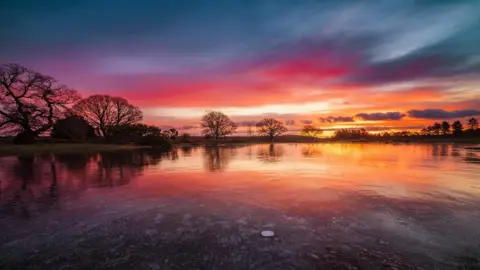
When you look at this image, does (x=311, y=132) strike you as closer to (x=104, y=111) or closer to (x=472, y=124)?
(x=472, y=124)

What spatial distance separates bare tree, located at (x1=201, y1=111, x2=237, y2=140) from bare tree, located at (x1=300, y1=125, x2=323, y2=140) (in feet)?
238

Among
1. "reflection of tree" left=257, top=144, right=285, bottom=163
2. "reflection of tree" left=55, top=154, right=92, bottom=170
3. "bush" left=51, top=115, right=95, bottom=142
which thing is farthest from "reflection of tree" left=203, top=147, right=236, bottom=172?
"bush" left=51, top=115, right=95, bottom=142

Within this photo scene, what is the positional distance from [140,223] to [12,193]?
8227 millimetres

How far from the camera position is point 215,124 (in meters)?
91.2

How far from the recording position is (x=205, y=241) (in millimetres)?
5457

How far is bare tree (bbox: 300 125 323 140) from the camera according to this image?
143500 millimetres

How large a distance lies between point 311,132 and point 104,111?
120 m

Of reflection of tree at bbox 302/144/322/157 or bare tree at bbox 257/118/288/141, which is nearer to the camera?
reflection of tree at bbox 302/144/322/157

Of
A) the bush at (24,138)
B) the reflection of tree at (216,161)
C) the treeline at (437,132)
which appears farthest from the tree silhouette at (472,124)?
the bush at (24,138)

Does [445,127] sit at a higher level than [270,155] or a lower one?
higher

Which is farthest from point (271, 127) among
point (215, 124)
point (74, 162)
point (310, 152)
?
point (74, 162)

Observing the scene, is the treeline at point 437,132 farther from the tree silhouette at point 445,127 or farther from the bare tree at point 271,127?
the bare tree at point 271,127

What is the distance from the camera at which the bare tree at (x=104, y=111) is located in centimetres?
5589

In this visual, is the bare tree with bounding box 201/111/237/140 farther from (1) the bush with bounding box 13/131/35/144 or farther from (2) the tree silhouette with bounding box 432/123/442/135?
(2) the tree silhouette with bounding box 432/123/442/135
